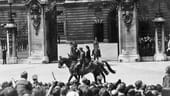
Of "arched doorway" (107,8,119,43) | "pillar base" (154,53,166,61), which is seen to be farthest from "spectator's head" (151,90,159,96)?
"arched doorway" (107,8,119,43)

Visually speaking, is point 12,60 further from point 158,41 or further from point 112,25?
point 112,25

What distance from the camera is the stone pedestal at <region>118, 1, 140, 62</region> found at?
32531 mm

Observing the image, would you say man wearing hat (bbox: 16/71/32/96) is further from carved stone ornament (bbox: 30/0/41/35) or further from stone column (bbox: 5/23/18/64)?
stone column (bbox: 5/23/18/64)

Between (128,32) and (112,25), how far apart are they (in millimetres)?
16861

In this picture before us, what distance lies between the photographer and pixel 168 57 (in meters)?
33.3

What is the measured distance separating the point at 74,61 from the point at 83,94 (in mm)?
9644

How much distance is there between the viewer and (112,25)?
4978 centimetres

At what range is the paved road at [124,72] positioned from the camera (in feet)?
74.7

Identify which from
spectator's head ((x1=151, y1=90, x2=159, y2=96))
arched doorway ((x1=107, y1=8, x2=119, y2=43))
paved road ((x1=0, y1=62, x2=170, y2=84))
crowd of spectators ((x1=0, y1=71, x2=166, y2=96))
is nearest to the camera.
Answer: crowd of spectators ((x1=0, y1=71, x2=166, y2=96))

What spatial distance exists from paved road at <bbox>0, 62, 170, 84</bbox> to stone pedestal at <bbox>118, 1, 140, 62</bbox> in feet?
4.57

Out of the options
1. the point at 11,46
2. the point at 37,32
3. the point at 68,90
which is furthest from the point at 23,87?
the point at 11,46

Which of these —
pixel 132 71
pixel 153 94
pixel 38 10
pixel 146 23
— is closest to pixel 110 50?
pixel 38 10

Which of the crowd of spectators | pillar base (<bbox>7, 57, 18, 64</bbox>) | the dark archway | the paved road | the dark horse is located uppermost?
the dark archway

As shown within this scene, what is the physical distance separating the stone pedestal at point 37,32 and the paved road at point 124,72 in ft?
4.57
